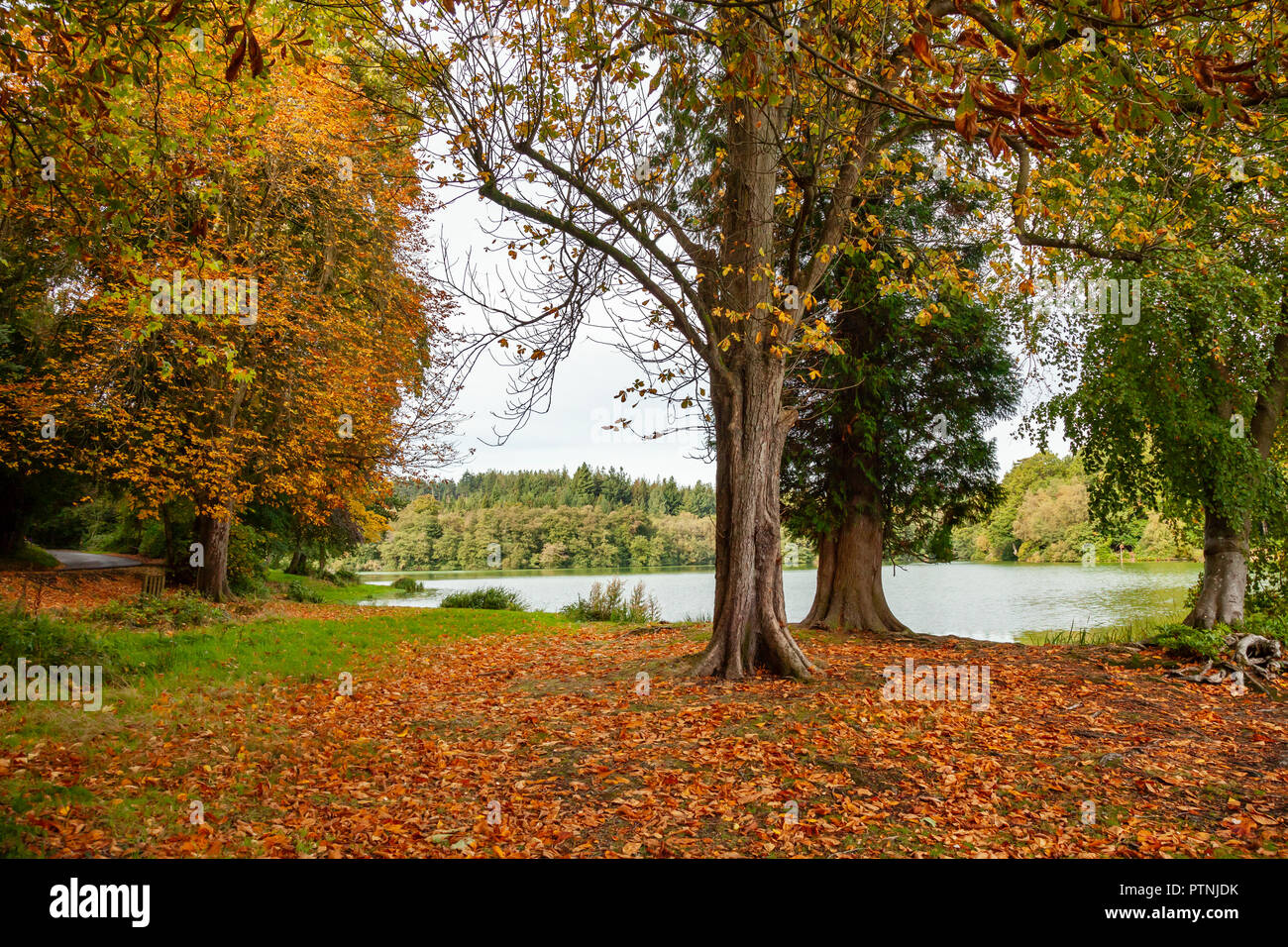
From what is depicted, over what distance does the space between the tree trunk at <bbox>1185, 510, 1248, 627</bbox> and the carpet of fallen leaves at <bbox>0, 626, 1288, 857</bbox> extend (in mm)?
2797

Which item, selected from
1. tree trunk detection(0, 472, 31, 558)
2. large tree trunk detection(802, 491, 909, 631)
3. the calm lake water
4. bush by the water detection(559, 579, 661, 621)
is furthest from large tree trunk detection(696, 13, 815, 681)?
tree trunk detection(0, 472, 31, 558)

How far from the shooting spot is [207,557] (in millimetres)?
16281

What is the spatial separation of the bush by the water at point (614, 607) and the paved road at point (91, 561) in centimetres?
1279

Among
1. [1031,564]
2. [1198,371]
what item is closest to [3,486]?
[1198,371]

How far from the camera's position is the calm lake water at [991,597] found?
16.9 meters

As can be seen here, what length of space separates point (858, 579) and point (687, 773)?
8541 millimetres

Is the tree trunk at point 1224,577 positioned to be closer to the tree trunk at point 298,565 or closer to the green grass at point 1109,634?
the green grass at point 1109,634

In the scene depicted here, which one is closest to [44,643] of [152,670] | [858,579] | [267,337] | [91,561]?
[152,670]

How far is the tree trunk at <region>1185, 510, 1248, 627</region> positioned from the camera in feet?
33.9

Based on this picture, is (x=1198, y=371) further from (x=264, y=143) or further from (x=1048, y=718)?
(x=264, y=143)

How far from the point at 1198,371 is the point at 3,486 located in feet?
89.3

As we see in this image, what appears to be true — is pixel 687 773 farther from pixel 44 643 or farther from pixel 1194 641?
pixel 1194 641

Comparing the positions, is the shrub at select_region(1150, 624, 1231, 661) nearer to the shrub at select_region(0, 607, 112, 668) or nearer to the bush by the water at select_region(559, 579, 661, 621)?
the bush by the water at select_region(559, 579, 661, 621)

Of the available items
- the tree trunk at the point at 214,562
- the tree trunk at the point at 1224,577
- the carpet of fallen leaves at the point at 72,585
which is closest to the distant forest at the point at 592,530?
the carpet of fallen leaves at the point at 72,585
